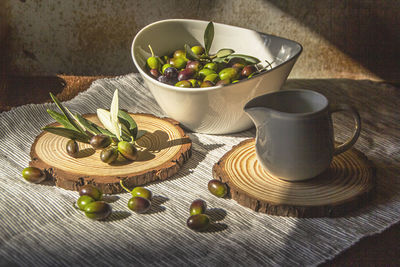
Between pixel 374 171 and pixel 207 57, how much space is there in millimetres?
554

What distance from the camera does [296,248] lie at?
0.93 metres

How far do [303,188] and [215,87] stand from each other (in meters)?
0.33

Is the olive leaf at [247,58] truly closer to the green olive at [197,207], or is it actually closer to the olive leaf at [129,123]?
the olive leaf at [129,123]

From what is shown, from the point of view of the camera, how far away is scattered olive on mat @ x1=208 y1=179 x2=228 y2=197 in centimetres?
107

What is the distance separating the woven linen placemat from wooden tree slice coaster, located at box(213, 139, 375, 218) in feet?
0.07

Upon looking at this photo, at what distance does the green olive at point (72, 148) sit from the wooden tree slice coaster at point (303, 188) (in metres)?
0.32

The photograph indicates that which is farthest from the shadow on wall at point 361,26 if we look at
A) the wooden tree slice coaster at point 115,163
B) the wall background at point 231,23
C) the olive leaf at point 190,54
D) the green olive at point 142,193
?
the green olive at point 142,193

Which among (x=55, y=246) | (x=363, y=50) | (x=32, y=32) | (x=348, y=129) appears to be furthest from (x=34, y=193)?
(x=363, y=50)

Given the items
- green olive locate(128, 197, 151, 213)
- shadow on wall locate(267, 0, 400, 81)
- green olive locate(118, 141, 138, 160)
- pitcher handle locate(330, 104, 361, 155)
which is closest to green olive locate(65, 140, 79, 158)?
green olive locate(118, 141, 138, 160)

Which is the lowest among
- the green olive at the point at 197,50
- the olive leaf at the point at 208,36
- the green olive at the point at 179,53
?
the green olive at the point at 179,53

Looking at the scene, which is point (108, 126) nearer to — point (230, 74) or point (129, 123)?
point (129, 123)

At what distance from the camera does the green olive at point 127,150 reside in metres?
1.15

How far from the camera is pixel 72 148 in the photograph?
117 cm

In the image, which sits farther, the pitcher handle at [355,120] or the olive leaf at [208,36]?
the olive leaf at [208,36]
